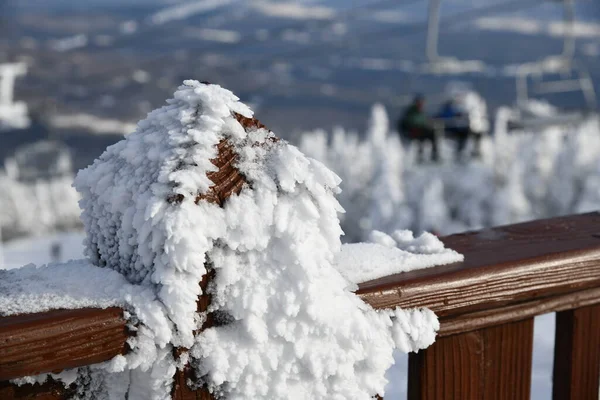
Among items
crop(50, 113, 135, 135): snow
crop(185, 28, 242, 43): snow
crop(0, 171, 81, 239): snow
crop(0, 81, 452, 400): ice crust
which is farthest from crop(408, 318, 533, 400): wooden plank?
crop(185, 28, 242, 43): snow

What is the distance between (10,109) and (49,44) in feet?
91.0

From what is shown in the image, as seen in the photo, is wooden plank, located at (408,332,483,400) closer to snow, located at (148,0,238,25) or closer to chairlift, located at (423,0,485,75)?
chairlift, located at (423,0,485,75)

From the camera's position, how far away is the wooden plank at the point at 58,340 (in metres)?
0.96

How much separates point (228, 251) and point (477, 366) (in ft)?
1.73

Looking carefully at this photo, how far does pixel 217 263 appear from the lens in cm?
103

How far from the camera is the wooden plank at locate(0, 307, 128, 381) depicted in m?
0.96

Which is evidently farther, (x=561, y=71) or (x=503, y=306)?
(x=561, y=71)

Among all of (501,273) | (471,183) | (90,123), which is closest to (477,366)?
(501,273)

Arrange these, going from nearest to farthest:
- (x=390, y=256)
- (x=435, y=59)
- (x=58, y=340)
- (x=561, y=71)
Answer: (x=58, y=340)
(x=390, y=256)
(x=435, y=59)
(x=561, y=71)

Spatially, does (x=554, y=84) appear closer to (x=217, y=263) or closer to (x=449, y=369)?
(x=449, y=369)

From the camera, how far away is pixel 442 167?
887 cm

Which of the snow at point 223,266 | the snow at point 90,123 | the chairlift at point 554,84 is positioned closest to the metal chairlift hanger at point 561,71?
the chairlift at point 554,84

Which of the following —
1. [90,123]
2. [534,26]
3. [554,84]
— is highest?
[534,26]

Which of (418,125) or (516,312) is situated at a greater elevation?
(418,125)
